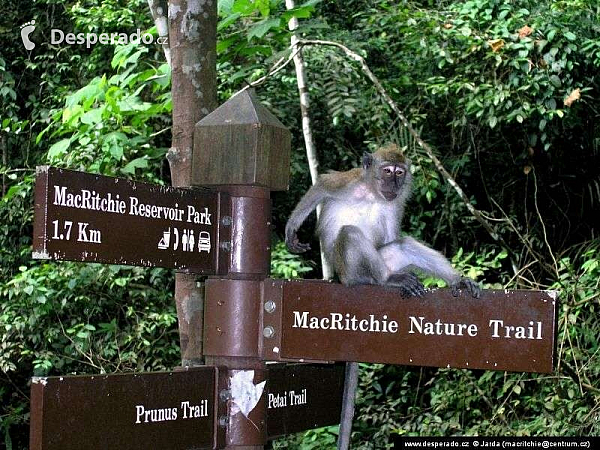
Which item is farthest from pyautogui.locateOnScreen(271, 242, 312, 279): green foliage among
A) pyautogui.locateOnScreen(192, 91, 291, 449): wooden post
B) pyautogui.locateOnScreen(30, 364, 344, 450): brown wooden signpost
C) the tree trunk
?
pyautogui.locateOnScreen(192, 91, 291, 449): wooden post

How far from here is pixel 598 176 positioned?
7625mm

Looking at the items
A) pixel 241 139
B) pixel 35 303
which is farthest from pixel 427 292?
pixel 35 303

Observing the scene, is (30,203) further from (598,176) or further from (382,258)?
(598,176)

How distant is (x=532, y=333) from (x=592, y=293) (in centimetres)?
391

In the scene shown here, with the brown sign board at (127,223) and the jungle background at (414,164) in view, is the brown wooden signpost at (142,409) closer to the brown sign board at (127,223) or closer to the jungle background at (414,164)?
the brown sign board at (127,223)

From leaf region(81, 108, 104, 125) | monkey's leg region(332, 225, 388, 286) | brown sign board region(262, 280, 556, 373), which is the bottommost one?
brown sign board region(262, 280, 556, 373)

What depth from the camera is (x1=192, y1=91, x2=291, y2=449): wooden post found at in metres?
2.49

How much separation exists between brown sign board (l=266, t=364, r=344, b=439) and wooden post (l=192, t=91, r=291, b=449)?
0.34 feet

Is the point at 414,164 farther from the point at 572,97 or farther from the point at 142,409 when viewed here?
the point at 142,409

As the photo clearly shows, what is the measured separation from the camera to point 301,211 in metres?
4.46

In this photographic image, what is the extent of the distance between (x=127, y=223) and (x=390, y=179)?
2.52 metres

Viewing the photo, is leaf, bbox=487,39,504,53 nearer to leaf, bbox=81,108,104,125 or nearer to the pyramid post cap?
leaf, bbox=81,108,104,125

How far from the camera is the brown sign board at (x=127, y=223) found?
2174mm

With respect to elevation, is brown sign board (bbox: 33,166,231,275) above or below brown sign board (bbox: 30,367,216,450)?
above
